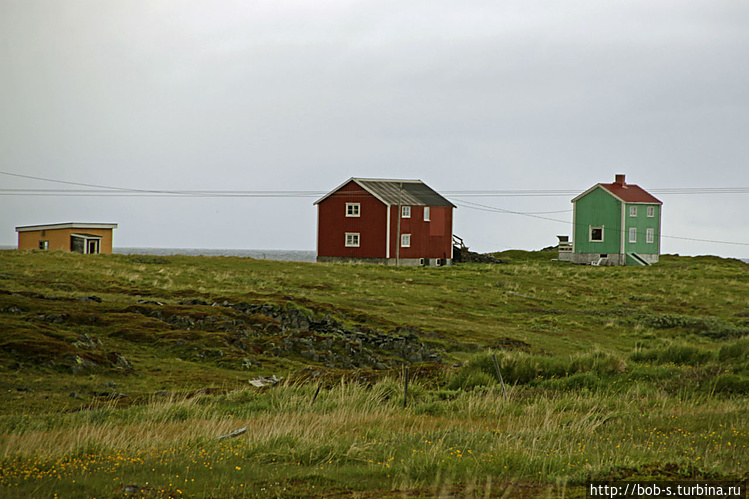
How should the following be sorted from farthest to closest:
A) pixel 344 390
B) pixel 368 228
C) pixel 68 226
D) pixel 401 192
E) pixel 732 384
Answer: pixel 401 192
pixel 368 228
pixel 68 226
pixel 732 384
pixel 344 390

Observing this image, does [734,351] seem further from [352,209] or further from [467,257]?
[467,257]

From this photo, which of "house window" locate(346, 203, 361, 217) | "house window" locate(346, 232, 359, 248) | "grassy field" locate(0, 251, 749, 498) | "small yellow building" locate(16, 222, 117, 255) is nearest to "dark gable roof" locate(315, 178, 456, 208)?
"house window" locate(346, 203, 361, 217)

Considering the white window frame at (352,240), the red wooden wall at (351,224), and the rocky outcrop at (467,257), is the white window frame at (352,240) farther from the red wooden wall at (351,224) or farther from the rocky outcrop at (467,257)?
the rocky outcrop at (467,257)

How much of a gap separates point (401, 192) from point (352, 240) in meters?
6.18

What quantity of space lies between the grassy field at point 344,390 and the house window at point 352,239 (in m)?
20.2

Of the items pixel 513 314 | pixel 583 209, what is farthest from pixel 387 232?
pixel 513 314

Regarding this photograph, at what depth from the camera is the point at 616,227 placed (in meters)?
64.8

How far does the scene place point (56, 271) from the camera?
110 ft

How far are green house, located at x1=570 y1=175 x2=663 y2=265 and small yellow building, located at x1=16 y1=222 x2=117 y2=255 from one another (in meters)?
40.8

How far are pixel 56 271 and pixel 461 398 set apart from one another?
25.3m

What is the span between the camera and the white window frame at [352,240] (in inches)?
2322

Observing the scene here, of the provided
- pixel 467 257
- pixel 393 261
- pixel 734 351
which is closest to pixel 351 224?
pixel 393 261

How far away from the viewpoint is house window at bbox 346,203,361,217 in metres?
59.0

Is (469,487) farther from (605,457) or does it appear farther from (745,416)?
(745,416)
